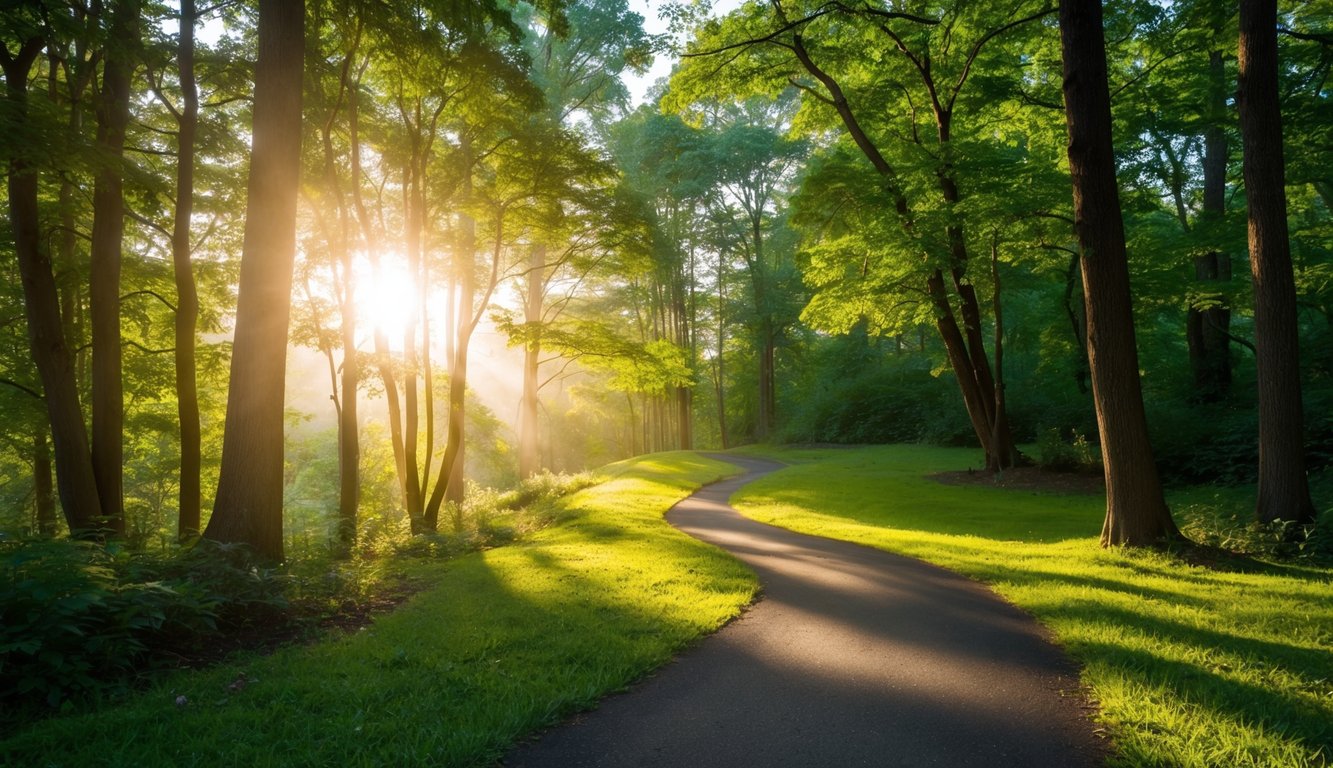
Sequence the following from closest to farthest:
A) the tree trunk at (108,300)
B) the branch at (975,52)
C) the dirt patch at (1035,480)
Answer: the tree trunk at (108,300)
the branch at (975,52)
the dirt patch at (1035,480)

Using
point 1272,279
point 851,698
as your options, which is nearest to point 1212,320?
point 1272,279

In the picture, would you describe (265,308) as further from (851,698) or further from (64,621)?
(851,698)

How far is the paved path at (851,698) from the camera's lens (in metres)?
3.46

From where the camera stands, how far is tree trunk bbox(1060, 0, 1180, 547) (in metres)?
8.89

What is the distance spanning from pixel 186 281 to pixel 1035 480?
64.9 feet

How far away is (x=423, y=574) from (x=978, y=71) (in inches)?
655

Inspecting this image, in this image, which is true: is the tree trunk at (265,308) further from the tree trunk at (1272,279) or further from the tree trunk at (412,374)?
the tree trunk at (1272,279)

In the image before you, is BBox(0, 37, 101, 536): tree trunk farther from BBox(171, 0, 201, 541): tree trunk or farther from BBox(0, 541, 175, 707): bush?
BBox(0, 541, 175, 707): bush

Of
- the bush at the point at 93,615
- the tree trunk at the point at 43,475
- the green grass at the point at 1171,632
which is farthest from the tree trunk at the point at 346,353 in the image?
the green grass at the point at 1171,632

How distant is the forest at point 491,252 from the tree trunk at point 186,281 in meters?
0.07

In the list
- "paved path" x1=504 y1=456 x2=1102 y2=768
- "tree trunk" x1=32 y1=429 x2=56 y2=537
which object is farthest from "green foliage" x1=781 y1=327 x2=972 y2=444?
"tree trunk" x1=32 y1=429 x2=56 y2=537

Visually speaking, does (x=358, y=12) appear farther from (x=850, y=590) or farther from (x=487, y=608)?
(x=850, y=590)

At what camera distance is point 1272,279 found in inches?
366

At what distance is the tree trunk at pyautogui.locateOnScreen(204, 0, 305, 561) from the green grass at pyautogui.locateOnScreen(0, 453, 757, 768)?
2.11 metres
